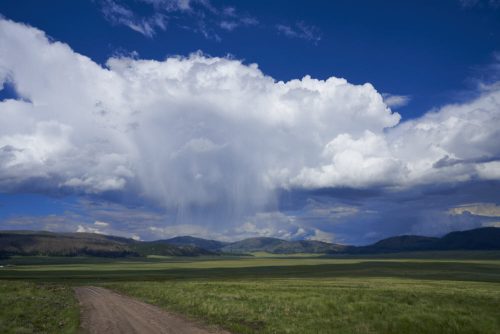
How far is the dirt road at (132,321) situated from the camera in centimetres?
2355

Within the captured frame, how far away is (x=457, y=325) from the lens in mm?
24859

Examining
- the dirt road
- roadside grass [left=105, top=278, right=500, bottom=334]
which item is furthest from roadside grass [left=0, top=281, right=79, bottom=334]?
roadside grass [left=105, top=278, right=500, bottom=334]

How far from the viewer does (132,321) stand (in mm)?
26594

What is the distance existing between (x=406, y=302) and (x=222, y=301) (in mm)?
15803

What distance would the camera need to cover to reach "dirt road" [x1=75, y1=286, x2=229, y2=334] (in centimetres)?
2355

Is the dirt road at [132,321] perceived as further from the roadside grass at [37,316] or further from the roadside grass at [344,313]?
the roadside grass at [344,313]

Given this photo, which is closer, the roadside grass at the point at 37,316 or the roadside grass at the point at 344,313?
the roadside grass at the point at 37,316

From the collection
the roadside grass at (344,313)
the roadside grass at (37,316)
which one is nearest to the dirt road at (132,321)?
the roadside grass at (37,316)

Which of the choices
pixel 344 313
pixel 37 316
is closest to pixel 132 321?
pixel 37 316

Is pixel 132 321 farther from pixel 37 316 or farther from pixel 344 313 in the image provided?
pixel 344 313

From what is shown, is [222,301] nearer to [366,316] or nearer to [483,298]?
[366,316]

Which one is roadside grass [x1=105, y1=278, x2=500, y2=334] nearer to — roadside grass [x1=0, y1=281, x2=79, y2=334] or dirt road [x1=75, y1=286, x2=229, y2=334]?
dirt road [x1=75, y1=286, x2=229, y2=334]

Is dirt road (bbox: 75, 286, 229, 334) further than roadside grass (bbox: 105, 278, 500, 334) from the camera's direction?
No

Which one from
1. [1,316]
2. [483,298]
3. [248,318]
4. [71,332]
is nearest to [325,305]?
[248,318]
